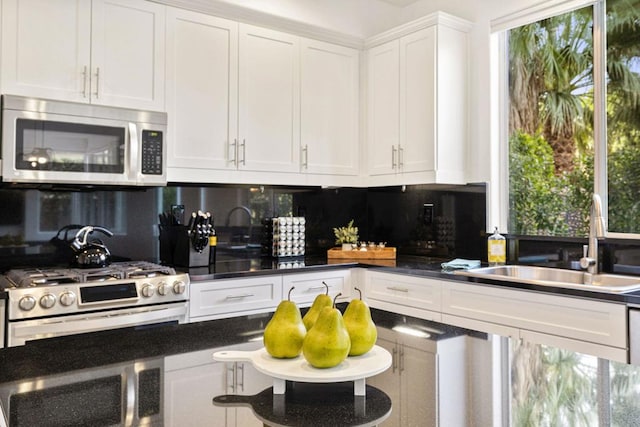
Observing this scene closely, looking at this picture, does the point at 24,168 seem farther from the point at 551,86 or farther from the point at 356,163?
the point at 551,86

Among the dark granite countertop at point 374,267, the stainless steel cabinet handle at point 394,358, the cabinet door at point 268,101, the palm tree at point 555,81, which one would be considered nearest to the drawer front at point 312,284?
the dark granite countertop at point 374,267

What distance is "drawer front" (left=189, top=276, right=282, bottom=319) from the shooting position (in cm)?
267

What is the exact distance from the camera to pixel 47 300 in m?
2.19

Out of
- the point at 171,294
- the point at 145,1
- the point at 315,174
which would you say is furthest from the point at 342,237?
the point at 145,1

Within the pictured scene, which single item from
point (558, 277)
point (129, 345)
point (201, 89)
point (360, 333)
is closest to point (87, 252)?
point (201, 89)

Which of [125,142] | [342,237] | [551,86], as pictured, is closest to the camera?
[125,142]

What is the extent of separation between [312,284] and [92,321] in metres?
1.26

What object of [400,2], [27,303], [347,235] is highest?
[400,2]

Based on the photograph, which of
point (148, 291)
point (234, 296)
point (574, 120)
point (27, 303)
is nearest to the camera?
point (27, 303)

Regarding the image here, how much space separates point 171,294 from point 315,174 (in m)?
1.41

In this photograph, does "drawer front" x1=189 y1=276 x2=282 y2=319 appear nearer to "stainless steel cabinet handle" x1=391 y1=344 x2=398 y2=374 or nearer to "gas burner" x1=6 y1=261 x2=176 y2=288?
"gas burner" x1=6 y1=261 x2=176 y2=288

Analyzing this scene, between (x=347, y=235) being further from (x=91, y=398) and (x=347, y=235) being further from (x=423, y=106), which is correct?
(x=91, y=398)

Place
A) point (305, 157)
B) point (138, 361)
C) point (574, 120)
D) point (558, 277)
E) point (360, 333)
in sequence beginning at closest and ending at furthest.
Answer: point (360, 333) → point (138, 361) → point (558, 277) → point (574, 120) → point (305, 157)

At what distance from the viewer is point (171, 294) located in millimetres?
2535
